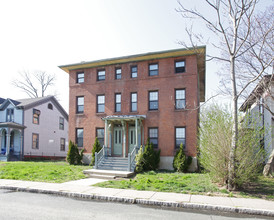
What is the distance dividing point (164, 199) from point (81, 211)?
8.89 ft

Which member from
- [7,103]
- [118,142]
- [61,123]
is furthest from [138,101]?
[61,123]

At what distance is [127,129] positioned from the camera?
1788cm

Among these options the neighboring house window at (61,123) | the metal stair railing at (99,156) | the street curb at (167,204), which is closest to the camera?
the street curb at (167,204)

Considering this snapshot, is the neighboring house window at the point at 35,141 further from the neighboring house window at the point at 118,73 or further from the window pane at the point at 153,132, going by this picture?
the window pane at the point at 153,132

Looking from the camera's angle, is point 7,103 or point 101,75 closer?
point 101,75

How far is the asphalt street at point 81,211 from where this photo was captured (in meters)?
6.11

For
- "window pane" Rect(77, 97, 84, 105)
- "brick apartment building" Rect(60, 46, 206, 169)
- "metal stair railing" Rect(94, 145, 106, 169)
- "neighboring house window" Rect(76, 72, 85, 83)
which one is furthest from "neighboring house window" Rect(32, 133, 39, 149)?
"metal stair railing" Rect(94, 145, 106, 169)

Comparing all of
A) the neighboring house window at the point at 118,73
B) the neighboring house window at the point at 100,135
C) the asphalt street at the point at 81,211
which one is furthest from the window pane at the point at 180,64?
the asphalt street at the point at 81,211

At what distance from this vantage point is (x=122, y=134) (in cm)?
1803

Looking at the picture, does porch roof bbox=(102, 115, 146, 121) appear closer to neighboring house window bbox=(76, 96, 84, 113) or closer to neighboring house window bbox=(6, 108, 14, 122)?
neighboring house window bbox=(76, 96, 84, 113)

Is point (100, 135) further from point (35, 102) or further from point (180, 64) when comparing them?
point (35, 102)

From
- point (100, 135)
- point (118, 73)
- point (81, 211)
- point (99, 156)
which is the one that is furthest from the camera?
point (118, 73)

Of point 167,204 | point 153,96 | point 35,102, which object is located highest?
point 35,102

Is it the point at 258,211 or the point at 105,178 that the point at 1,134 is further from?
the point at 258,211
